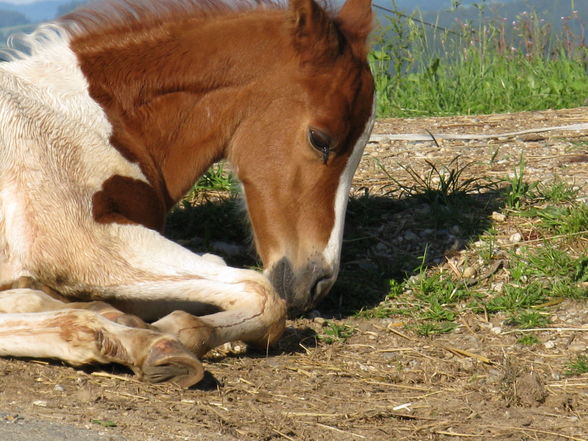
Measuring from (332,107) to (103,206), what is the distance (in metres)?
1.09

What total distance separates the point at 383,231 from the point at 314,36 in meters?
1.57

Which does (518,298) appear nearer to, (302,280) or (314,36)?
(302,280)

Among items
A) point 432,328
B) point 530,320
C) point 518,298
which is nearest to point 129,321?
point 432,328

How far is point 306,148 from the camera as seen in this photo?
416 cm

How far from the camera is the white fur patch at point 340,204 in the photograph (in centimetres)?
416

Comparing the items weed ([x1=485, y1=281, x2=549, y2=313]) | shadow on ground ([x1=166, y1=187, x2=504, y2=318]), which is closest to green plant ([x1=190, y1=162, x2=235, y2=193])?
shadow on ground ([x1=166, y1=187, x2=504, y2=318])

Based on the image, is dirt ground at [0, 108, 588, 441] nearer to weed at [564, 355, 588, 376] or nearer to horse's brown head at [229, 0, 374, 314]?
weed at [564, 355, 588, 376]

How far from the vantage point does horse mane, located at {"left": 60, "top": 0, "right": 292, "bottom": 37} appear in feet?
14.4

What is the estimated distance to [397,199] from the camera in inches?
224

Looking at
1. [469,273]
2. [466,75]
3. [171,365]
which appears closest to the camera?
[171,365]

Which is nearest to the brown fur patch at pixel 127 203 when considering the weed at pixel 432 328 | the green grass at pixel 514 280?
the green grass at pixel 514 280

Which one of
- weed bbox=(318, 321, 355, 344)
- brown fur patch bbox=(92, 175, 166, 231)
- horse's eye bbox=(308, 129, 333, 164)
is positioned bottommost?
weed bbox=(318, 321, 355, 344)

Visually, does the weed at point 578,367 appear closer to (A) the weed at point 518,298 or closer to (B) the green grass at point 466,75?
(A) the weed at point 518,298

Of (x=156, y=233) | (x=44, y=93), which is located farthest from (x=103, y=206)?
(x=44, y=93)
